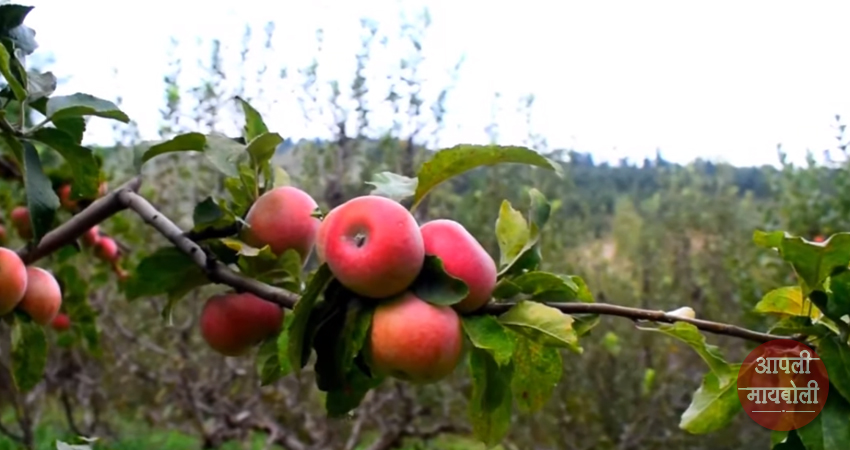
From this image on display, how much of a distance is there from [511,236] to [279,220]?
26 centimetres

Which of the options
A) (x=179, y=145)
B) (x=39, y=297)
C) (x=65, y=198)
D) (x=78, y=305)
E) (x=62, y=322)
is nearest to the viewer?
(x=179, y=145)

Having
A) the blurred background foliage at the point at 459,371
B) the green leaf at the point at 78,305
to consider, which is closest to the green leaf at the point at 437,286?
the green leaf at the point at 78,305

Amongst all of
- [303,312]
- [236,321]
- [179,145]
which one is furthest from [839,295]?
[179,145]

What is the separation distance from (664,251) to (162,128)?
2656mm

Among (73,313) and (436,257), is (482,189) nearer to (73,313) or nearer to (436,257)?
(73,313)

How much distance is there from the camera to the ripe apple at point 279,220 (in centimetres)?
90

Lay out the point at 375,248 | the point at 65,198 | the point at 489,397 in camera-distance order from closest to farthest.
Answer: the point at 375,248 → the point at 489,397 → the point at 65,198

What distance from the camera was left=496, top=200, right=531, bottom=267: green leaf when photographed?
0.85 m

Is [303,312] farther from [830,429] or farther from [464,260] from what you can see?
[830,429]

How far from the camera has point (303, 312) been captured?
73 cm

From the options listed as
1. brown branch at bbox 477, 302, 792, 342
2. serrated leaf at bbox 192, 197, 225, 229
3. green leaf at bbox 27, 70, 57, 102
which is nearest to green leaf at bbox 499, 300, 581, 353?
brown branch at bbox 477, 302, 792, 342

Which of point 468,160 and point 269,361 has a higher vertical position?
point 468,160

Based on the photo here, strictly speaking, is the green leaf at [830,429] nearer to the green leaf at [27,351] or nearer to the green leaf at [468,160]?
the green leaf at [468,160]

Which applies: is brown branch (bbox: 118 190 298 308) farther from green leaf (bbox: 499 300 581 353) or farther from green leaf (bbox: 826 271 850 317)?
green leaf (bbox: 826 271 850 317)
